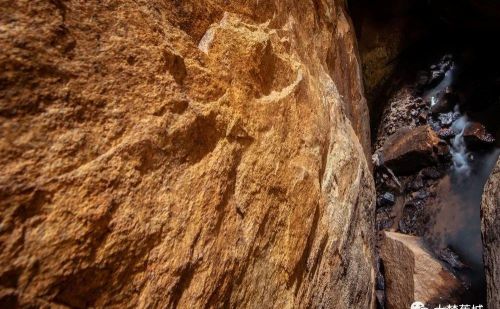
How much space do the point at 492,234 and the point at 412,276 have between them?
1644 millimetres

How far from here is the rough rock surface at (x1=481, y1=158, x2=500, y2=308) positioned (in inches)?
146

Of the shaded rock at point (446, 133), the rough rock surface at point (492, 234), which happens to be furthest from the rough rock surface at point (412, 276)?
the shaded rock at point (446, 133)

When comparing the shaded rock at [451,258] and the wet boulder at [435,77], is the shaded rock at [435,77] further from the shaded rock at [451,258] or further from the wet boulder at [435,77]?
the shaded rock at [451,258]

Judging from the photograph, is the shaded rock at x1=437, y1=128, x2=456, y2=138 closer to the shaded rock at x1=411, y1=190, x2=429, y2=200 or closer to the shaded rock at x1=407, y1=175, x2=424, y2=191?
the shaded rock at x1=407, y1=175, x2=424, y2=191

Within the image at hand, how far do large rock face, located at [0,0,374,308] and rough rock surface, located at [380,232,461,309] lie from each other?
298 cm

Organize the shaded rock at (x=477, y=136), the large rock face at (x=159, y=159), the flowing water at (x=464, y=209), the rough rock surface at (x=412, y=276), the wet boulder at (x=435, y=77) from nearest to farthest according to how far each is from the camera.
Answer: the large rock face at (x=159, y=159), the rough rock surface at (x=412, y=276), the flowing water at (x=464, y=209), the shaded rock at (x=477, y=136), the wet boulder at (x=435, y=77)

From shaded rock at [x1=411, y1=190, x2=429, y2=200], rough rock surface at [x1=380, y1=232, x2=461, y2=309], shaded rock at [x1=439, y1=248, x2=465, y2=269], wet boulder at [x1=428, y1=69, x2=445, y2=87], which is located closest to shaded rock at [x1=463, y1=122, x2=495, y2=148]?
shaded rock at [x1=411, y1=190, x2=429, y2=200]

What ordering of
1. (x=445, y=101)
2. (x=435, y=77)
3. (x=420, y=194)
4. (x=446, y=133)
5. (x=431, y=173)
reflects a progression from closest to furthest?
1. (x=420, y=194)
2. (x=431, y=173)
3. (x=446, y=133)
4. (x=445, y=101)
5. (x=435, y=77)

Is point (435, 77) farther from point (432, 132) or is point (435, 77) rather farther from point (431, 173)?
point (431, 173)

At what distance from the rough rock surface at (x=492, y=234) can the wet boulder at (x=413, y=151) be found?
2738 millimetres

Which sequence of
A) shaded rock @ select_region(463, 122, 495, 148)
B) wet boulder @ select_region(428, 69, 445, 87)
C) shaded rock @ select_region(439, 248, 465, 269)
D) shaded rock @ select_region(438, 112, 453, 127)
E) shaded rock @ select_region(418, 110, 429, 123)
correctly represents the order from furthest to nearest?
1. wet boulder @ select_region(428, 69, 445, 87)
2. shaded rock @ select_region(418, 110, 429, 123)
3. shaded rock @ select_region(438, 112, 453, 127)
4. shaded rock @ select_region(463, 122, 495, 148)
5. shaded rock @ select_region(439, 248, 465, 269)

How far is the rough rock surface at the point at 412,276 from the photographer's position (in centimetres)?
488

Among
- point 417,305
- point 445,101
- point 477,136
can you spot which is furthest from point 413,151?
point 417,305

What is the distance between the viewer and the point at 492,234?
389 centimetres
